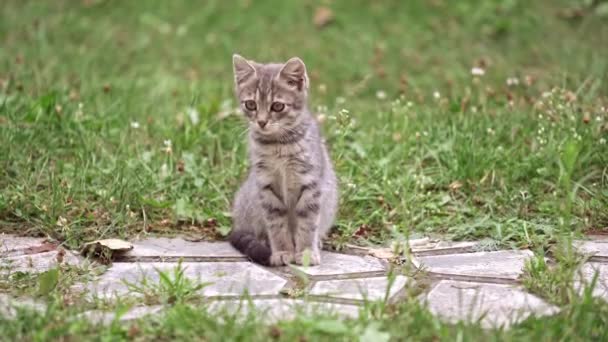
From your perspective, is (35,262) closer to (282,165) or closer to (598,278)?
(282,165)

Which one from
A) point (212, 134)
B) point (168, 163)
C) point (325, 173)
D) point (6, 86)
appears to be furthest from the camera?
point (6, 86)

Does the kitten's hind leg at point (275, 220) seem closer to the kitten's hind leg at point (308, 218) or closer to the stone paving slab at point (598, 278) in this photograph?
the kitten's hind leg at point (308, 218)

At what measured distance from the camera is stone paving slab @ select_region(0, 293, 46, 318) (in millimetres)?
3619

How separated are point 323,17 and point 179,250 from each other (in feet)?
16.2

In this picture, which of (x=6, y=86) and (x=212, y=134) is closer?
(x=212, y=134)

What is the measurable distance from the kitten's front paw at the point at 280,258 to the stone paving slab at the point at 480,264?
2.33ft

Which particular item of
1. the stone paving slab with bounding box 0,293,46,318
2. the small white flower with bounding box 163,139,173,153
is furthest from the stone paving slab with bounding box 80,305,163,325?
the small white flower with bounding box 163,139,173,153

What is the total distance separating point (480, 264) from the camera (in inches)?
179

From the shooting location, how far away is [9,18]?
8938 mm

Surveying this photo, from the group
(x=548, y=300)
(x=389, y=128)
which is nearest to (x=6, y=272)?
(x=548, y=300)

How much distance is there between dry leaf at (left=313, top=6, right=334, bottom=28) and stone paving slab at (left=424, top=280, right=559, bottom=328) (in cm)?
539

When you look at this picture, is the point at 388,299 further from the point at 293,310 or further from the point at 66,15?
the point at 66,15

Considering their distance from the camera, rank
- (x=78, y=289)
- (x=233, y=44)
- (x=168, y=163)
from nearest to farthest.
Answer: (x=78, y=289)
(x=168, y=163)
(x=233, y=44)

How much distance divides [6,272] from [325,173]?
186 centimetres
